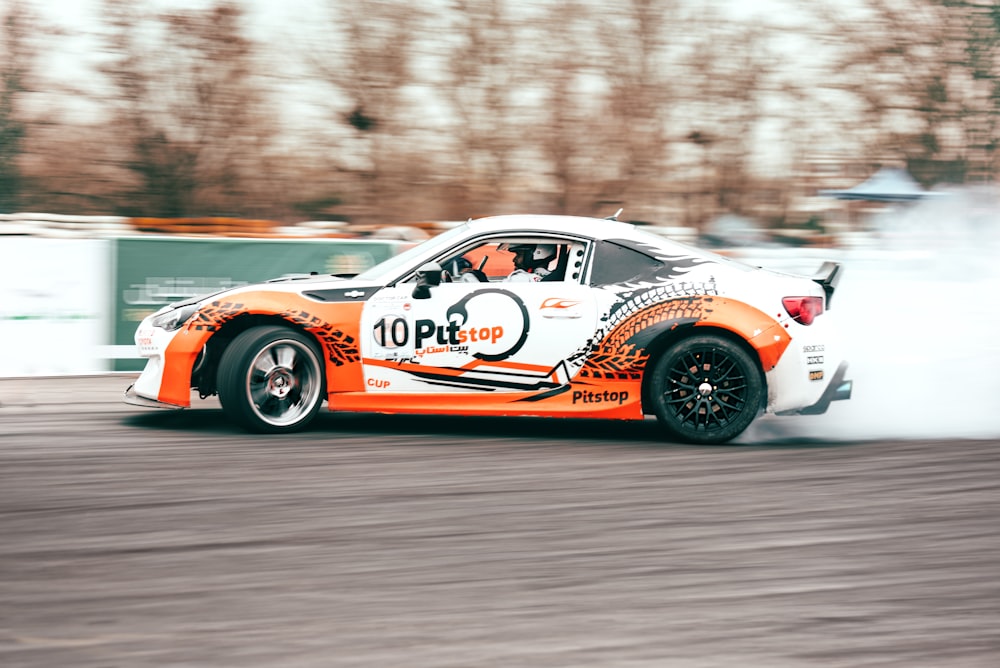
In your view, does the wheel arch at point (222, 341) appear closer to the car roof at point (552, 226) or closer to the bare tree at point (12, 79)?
the car roof at point (552, 226)

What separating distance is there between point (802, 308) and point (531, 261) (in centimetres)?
179

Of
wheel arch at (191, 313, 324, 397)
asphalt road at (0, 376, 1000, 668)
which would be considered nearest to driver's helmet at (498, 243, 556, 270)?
asphalt road at (0, 376, 1000, 668)

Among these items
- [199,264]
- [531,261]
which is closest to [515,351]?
[531,261]

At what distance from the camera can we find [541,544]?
5332 mm

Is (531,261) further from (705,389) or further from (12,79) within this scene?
(12,79)

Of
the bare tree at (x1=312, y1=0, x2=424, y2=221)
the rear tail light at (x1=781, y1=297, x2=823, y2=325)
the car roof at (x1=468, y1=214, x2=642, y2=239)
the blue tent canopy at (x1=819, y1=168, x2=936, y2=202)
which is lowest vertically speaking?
the rear tail light at (x1=781, y1=297, x2=823, y2=325)

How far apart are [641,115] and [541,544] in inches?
563

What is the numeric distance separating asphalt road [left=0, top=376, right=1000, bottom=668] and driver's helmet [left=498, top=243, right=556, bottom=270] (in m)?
1.15

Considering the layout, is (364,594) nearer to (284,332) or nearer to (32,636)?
(32,636)

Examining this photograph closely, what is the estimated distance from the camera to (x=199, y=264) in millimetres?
12102

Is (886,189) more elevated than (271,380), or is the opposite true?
(886,189)

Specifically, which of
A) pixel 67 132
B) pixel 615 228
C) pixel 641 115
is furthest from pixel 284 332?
pixel 641 115

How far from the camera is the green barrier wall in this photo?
11.8m

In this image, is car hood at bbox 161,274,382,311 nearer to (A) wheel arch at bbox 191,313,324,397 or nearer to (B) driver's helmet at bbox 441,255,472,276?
(A) wheel arch at bbox 191,313,324,397
